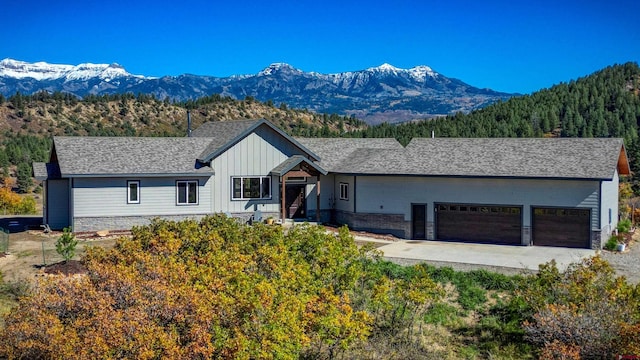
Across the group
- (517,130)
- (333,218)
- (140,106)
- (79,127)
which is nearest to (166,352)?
(333,218)

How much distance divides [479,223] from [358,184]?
613 cm

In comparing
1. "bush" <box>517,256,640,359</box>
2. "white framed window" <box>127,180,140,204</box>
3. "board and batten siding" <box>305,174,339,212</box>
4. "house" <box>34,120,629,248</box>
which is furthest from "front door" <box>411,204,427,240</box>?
"bush" <box>517,256,640,359</box>

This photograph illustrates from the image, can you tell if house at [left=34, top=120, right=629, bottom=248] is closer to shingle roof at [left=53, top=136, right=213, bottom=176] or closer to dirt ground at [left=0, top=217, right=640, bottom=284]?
shingle roof at [left=53, top=136, right=213, bottom=176]

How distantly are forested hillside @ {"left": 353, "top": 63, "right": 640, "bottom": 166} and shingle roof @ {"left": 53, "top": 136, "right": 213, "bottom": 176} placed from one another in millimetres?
33092

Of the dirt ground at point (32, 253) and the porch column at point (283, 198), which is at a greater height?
the porch column at point (283, 198)

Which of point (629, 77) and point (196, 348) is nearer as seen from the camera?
point (196, 348)

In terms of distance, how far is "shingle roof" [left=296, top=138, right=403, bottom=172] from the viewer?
33562 mm

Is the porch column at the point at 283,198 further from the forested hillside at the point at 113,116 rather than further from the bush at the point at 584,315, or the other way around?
the forested hillside at the point at 113,116

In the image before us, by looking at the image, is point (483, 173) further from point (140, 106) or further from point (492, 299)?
point (140, 106)

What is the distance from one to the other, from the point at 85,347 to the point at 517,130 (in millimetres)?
57929

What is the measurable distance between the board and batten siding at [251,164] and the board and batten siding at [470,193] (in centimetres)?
436

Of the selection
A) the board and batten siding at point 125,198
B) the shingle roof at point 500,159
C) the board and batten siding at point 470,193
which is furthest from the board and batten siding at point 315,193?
the board and batten siding at point 125,198

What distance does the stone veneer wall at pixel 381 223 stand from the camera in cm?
2977

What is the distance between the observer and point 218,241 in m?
14.5
